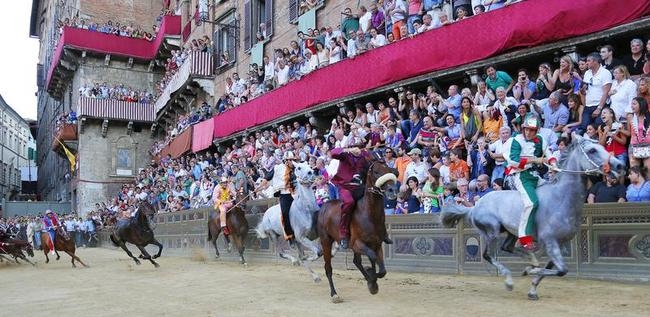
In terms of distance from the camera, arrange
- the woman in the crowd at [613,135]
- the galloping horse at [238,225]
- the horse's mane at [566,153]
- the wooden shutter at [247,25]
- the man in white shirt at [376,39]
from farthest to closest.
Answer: the wooden shutter at [247,25] → the man in white shirt at [376,39] → the galloping horse at [238,225] → the woman in the crowd at [613,135] → the horse's mane at [566,153]

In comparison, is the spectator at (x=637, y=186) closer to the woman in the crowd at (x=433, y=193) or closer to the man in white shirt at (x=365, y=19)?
the woman in the crowd at (x=433, y=193)

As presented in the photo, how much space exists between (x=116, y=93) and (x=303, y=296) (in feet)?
133

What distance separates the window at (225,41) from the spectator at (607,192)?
85.8 ft

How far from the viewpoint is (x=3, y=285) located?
14.4 meters


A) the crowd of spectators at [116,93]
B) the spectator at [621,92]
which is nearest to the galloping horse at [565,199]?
the spectator at [621,92]

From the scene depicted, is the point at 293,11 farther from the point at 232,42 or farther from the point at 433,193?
the point at 433,193

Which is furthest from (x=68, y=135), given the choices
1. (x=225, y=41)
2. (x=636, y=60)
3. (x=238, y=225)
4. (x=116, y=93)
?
(x=636, y=60)

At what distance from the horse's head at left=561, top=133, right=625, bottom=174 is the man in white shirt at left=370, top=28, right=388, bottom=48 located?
34.1 ft

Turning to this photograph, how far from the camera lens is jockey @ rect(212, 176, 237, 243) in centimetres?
1842

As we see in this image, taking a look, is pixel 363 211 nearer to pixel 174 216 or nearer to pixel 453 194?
pixel 453 194

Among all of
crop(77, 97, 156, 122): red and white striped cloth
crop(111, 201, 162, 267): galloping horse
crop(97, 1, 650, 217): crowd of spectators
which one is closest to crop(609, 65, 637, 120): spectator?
crop(97, 1, 650, 217): crowd of spectators

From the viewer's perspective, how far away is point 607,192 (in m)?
10.1

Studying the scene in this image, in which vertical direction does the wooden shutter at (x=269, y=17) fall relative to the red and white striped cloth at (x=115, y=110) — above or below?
above

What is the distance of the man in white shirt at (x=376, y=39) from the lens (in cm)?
1833
